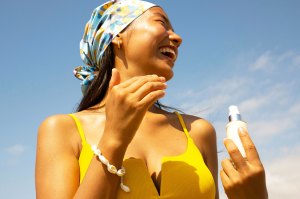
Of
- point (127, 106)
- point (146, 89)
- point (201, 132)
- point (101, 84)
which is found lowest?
point (127, 106)

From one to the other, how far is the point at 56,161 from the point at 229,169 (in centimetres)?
124

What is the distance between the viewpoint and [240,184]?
2.26 metres

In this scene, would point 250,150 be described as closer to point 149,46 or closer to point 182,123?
A: point 182,123

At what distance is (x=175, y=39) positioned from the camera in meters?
3.70

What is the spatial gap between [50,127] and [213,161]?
4.62ft

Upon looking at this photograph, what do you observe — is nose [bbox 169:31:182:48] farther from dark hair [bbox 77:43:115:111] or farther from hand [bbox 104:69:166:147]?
hand [bbox 104:69:166:147]

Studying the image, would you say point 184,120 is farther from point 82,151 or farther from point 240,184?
point 240,184

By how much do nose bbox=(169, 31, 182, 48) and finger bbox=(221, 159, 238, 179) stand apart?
1.62m

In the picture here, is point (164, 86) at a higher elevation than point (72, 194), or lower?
higher

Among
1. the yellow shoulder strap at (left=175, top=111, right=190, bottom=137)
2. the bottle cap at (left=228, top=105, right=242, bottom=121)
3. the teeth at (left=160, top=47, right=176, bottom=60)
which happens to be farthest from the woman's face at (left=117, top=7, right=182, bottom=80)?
the bottle cap at (left=228, top=105, right=242, bottom=121)

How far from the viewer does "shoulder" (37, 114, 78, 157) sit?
117 inches

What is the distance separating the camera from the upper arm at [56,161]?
2.76 m

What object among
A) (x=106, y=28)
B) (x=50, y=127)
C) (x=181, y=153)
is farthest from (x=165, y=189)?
(x=106, y=28)

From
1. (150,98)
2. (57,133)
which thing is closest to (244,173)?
(150,98)
